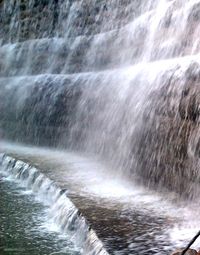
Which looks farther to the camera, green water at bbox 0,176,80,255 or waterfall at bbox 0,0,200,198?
waterfall at bbox 0,0,200,198

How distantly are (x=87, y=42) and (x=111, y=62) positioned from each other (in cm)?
250

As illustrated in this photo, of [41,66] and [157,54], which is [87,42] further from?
[157,54]

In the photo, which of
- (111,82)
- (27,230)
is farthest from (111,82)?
(27,230)

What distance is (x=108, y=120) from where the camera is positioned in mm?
12969

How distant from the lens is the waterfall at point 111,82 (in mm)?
8547

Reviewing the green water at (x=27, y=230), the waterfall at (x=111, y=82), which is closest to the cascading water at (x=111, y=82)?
the waterfall at (x=111, y=82)

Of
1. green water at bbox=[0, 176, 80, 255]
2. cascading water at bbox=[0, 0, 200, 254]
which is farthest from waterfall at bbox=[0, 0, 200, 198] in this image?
green water at bbox=[0, 176, 80, 255]

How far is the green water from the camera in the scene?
7113mm

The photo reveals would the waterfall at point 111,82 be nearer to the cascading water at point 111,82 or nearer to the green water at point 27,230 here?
the cascading water at point 111,82

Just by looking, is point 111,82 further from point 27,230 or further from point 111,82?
point 27,230

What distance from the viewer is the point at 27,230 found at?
8.00 meters

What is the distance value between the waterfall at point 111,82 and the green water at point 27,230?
185 cm

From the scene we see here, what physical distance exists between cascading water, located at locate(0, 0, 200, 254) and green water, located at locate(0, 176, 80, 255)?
1847 mm

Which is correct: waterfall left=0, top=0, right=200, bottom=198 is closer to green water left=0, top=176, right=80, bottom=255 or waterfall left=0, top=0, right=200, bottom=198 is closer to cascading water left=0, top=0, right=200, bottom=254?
cascading water left=0, top=0, right=200, bottom=254
